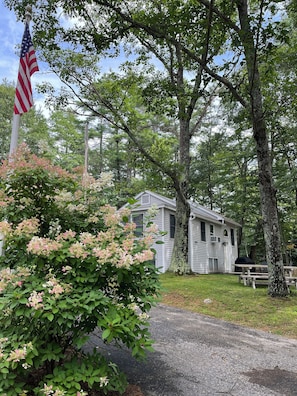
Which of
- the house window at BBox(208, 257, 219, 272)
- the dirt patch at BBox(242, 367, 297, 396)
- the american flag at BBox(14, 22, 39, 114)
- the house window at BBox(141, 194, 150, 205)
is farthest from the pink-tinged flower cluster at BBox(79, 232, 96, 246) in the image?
the house window at BBox(208, 257, 219, 272)

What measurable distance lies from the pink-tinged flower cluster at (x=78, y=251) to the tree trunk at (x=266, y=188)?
260 inches

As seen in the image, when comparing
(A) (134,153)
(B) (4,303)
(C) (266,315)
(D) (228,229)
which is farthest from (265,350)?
(D) (228,229)

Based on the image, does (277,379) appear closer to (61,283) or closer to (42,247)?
(61,283)

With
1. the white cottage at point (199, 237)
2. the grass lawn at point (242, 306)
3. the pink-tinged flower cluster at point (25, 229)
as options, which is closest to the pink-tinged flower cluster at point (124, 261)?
the pink-tinged flower cluster at point (25, 229)

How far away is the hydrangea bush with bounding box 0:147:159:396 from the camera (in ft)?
7.68

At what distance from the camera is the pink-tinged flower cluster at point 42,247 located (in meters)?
2.40

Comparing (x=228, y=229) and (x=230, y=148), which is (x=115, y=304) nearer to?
(x=228, y=229)

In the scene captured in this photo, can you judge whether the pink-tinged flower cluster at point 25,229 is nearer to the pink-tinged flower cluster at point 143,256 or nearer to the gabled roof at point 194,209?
the pink-tinged flower cluster at point 143,256

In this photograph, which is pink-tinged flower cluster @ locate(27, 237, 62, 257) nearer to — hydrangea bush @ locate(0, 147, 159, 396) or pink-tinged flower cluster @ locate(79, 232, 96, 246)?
hydrangea bush @ locate(0, 147, 159, 396)

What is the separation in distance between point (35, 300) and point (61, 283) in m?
0.25

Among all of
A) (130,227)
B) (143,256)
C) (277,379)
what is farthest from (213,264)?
(143,256)

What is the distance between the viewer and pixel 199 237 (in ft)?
57.6

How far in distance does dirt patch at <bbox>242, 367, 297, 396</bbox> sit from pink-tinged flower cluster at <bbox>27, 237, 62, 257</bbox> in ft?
9.28

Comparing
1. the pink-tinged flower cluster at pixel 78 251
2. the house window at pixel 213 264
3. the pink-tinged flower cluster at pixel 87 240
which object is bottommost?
the house window at pixel 213 264
